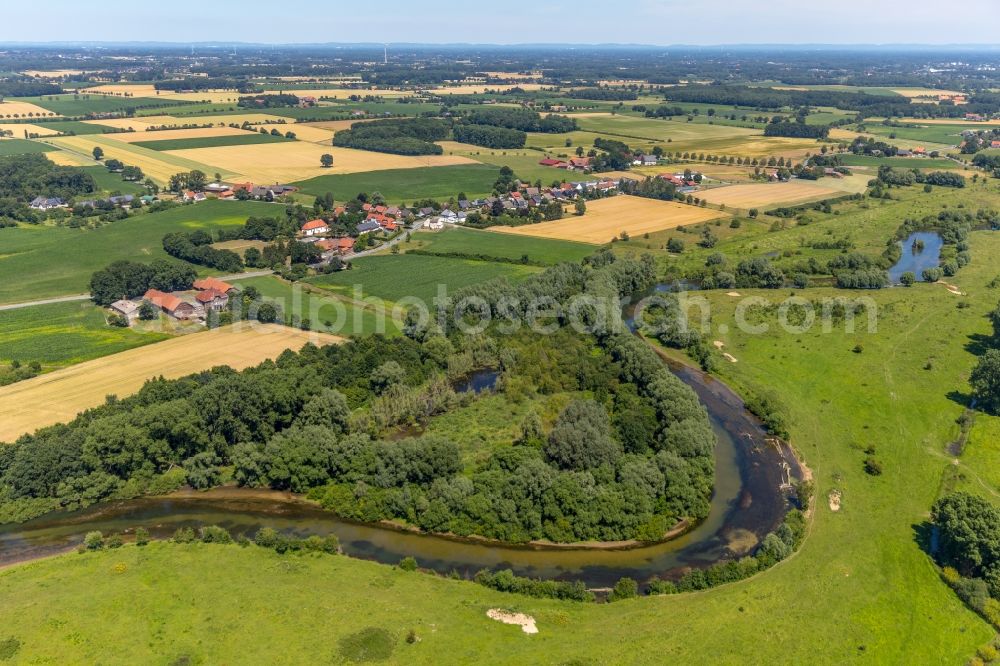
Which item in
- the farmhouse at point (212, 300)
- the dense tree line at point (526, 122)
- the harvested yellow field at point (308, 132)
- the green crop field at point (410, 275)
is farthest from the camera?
the dense tree line at point (526, 122)

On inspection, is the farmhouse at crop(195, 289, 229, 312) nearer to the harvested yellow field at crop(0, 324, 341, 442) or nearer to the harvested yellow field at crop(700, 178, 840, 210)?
the harvested yellow field at crop(0, 324, 341, 442)

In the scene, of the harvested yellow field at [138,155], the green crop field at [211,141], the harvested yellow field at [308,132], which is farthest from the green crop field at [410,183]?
the green crop field at [211,141]

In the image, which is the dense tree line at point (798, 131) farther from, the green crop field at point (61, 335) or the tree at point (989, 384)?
the green crop field at point (61, 335)

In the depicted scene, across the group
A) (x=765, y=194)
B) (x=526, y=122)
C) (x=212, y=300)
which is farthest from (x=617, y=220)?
(x=526, y=122)

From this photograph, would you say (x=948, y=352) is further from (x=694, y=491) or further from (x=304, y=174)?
(x=304, y=174)

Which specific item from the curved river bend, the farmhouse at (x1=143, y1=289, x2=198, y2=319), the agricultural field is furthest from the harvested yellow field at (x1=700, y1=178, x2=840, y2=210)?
the farmhouse at (x1=143, y1=289, x2=198, y2=319)
